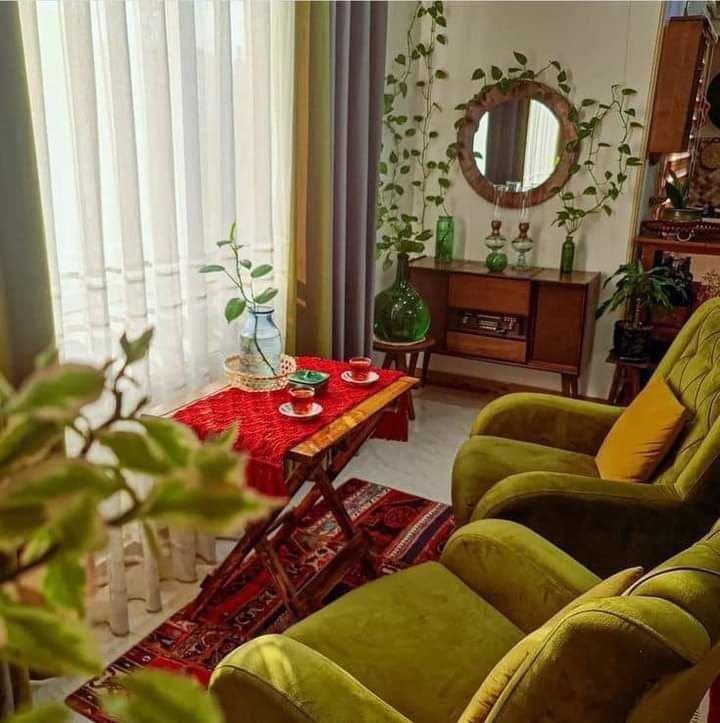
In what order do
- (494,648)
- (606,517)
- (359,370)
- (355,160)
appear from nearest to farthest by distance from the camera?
(494,648), (606,517), (359,370), (355,160)

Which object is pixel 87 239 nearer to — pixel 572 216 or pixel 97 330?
pixel 97 330

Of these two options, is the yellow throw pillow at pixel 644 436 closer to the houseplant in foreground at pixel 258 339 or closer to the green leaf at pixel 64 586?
the houseplant in foreground at pixel 258 339

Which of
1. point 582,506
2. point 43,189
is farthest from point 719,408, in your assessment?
point 43,189

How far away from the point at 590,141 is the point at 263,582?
279cm

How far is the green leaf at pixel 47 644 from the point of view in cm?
34

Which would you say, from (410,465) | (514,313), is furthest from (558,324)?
(410,465)

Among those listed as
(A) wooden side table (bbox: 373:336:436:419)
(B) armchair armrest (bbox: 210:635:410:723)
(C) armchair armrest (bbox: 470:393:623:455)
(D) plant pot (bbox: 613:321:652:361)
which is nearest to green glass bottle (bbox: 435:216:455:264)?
(A) wooden side table (bbox: 373:336:436:419)

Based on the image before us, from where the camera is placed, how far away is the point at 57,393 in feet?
1.15

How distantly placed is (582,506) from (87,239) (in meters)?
1.53

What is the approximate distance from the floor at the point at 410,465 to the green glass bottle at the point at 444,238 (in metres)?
0.80

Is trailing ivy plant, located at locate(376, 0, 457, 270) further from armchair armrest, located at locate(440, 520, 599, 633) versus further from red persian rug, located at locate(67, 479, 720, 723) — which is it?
armchair armrest, located at locate(440, 520, 599, 633)

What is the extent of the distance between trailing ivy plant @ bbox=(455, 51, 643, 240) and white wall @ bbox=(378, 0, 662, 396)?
0.16 feet

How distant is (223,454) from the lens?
14.3 inches

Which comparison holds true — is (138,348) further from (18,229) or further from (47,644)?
(18,229)
